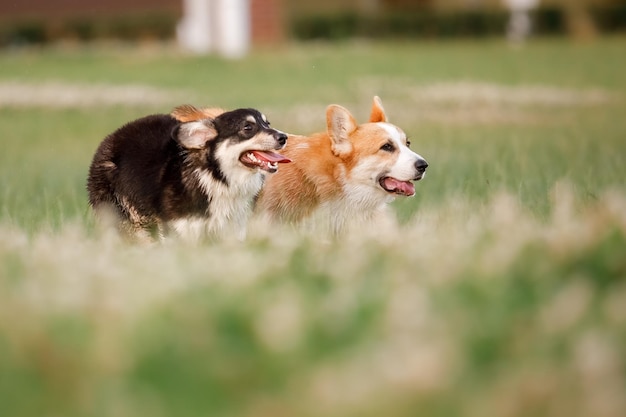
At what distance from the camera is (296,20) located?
38469mm

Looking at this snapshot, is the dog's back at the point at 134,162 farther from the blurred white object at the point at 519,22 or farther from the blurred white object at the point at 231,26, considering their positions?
the blurred white object at the point at 519,22

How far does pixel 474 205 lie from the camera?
6852mm

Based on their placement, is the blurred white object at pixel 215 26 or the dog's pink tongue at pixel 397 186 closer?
the dog's pink tongue at pixel 397 186

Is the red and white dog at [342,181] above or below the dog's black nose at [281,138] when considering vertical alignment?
below

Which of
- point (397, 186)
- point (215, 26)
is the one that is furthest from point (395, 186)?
point (215, 26)

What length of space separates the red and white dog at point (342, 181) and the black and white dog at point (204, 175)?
47cm

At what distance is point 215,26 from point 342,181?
2823cm

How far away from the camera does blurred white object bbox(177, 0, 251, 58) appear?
111ft

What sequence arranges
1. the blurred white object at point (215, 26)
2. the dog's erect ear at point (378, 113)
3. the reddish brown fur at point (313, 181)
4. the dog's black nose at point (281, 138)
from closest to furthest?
the dog's black nose at point (281, 138)
the reddish brown fur at point (313, 181)
the dog's erect ear at point (378, 113)
the blurred white object at point (215, 26)

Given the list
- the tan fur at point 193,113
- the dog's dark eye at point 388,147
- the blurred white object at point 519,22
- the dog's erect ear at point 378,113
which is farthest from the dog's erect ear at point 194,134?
the blurred white object at point 519,22

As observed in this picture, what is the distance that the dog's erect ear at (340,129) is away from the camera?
7074 millimetres

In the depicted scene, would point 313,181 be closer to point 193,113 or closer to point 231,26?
point 193,113

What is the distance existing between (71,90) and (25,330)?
718 inches

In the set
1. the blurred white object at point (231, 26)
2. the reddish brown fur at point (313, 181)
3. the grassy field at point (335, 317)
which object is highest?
the grassy field at point (335, 317)
